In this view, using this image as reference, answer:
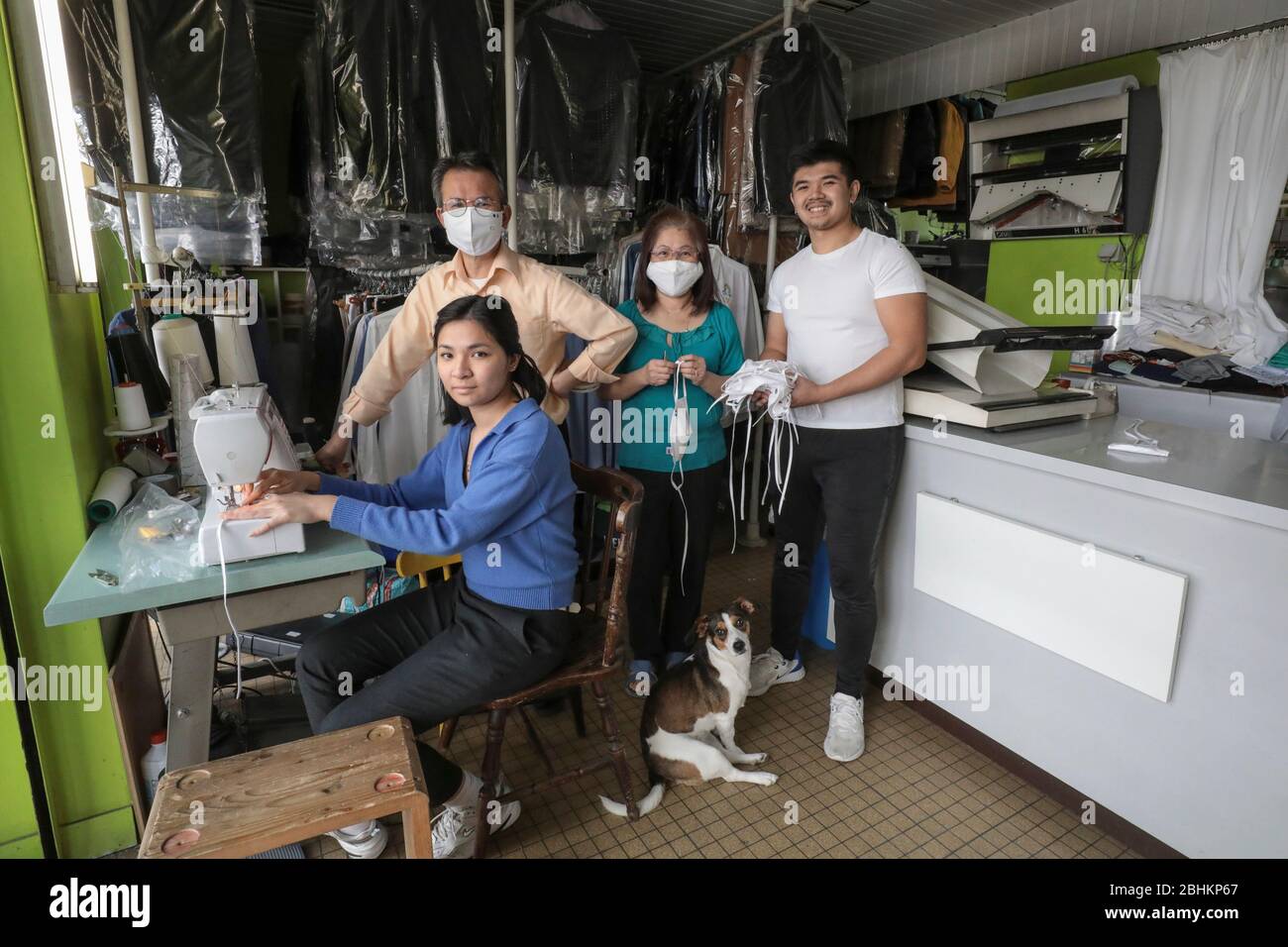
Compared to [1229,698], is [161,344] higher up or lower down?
higher up

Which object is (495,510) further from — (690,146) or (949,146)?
(949,146)

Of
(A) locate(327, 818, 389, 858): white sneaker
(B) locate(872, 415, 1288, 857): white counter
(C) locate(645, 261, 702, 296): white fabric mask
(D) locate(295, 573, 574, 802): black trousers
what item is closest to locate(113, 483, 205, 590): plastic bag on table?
(D) locate(295, 573, 574, 802): black trousers

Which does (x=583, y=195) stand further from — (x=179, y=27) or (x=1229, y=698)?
(x=1229, y=698)

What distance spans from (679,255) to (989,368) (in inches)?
39.6

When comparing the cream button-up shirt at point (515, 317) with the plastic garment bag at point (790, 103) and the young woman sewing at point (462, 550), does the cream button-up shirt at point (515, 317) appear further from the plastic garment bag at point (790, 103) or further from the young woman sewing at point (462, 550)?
the plastic garment bag at point (790, 103)

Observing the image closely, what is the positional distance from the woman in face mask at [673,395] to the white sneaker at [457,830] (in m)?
0.87

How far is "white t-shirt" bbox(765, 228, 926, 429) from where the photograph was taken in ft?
6.85

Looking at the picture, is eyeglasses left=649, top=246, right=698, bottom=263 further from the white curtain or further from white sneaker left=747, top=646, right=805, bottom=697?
the white curtain

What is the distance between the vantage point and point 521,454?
5.36 feet

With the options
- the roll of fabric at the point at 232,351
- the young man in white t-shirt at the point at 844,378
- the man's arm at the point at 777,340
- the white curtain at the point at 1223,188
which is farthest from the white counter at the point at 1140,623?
the roll of fabric at the point at 232,351

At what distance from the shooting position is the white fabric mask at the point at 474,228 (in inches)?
→ 79.7
